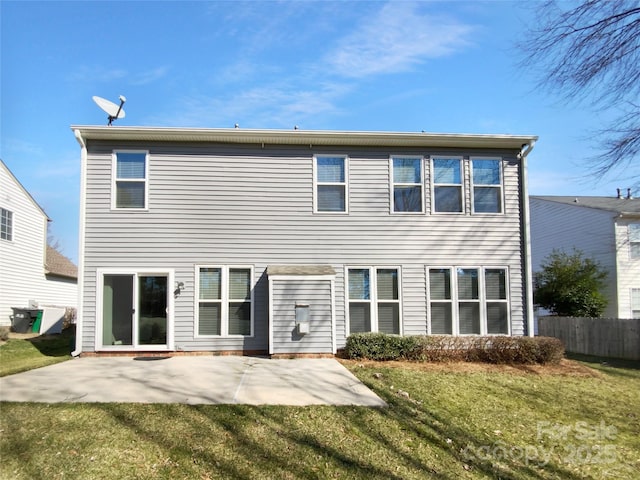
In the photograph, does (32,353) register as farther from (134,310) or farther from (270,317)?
(270,317)

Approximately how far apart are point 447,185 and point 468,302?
2.95 m

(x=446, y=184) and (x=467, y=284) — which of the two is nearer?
Answer: (x=467, y=284)

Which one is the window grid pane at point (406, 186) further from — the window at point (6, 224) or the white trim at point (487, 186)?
the window at point (6, 224)

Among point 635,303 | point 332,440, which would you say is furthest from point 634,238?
point 332,440

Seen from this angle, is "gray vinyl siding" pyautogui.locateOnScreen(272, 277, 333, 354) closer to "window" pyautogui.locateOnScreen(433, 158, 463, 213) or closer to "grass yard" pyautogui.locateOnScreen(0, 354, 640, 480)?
"grass yard" pyautogui.locateOnScreen(0, 354, 640, 480)

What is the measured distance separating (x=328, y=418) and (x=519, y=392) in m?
3.86

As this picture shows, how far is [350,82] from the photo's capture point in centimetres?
1139

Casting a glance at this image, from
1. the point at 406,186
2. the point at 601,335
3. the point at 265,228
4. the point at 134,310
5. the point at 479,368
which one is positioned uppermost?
the point at 406,186

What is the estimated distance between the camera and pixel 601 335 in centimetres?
1367

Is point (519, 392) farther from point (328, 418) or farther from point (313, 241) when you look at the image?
point (313, 241)

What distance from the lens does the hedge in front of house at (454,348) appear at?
31.7ft

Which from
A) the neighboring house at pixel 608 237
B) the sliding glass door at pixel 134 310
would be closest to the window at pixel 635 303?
the neighboring house at pixel 608 237

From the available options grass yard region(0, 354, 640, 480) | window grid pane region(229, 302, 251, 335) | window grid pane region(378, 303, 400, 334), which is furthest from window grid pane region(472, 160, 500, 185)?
window grid pane region(229, 302, 251, 335)

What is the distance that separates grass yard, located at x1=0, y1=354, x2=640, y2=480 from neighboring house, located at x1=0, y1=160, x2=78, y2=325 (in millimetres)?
12776
